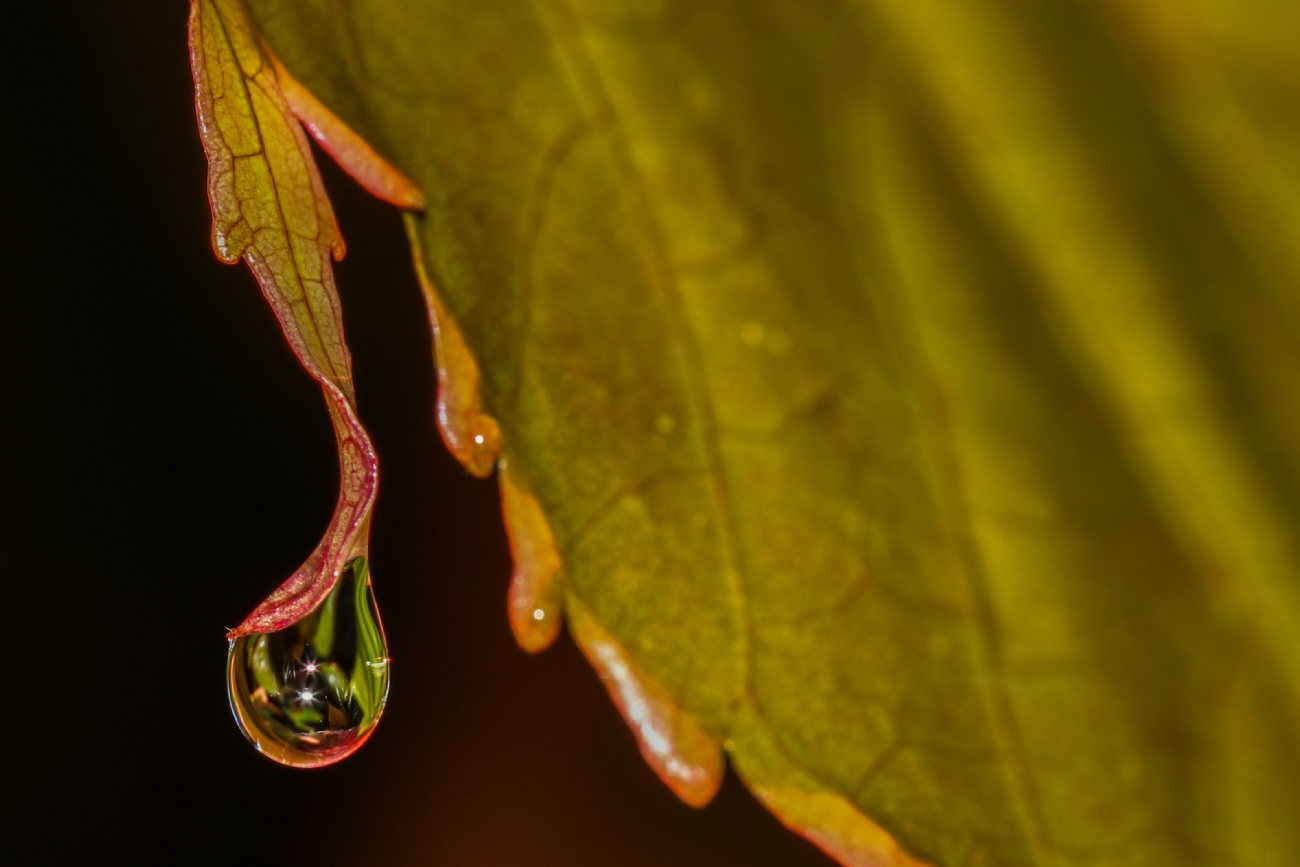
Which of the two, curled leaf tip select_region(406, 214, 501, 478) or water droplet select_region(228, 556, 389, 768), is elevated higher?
curled leaf tip select_region(406, 214, 501, 478)

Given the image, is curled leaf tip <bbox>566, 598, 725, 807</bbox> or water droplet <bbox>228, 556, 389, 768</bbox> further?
water droplet <bbox>228, 556, 389, 768</bbox>

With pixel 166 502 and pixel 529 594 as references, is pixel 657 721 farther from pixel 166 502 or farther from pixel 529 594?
pixel 166 502

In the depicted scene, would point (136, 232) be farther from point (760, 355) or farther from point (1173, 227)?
point (1173, 227)

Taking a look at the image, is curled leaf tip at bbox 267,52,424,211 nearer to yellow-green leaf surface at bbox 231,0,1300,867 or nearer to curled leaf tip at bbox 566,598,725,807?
yellow-green leaf surface at bbox 231,0,1300,867

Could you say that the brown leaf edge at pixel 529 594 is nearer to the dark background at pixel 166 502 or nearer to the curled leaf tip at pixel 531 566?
the curled leaf tip at pixel 531 566

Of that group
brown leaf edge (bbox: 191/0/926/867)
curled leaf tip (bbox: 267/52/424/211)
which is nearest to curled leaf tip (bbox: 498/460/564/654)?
brown leaf edge (bbox: 191/0/926/867)

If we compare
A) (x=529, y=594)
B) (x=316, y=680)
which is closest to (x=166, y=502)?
(x=316, y=680)

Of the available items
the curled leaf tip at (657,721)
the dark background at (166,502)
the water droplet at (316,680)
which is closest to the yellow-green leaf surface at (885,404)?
the curled leaf tip at (657,721)
